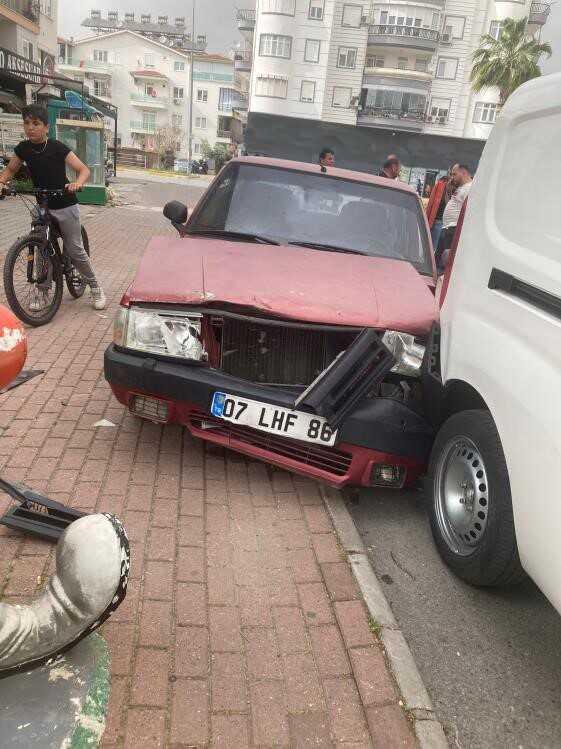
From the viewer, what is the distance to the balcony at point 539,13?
181ft

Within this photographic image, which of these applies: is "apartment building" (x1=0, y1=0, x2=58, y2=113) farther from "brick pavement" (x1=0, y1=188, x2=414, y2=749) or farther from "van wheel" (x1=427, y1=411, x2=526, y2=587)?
"van wheel" (x1=427, y1=411, x2=526, y2=587)

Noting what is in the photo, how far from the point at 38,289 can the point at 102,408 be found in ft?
7.65

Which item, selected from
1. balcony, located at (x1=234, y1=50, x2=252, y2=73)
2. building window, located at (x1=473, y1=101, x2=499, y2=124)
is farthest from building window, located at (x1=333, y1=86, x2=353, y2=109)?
balcony, located at (x1=234, y1=50, x2=252, y2=73)

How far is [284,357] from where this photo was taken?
11.3ft

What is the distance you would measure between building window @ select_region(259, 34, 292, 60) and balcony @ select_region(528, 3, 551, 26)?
23.2 m

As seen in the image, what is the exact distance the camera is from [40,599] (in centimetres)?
200

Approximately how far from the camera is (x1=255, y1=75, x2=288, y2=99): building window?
51250 millimetres

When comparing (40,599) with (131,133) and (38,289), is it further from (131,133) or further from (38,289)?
(131,133)

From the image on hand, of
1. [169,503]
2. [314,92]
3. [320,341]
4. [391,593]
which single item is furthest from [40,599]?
[314,92]

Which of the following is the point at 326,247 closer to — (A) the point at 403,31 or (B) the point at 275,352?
(B) the point at 275,352

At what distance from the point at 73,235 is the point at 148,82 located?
83878 mm

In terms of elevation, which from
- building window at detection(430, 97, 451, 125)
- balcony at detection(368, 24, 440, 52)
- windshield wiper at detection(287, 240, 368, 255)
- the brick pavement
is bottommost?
the brick pavement

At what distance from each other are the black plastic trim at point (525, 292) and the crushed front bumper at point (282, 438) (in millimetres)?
837

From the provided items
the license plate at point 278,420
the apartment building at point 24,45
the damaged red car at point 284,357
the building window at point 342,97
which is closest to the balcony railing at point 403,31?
the building window at point 342,97
